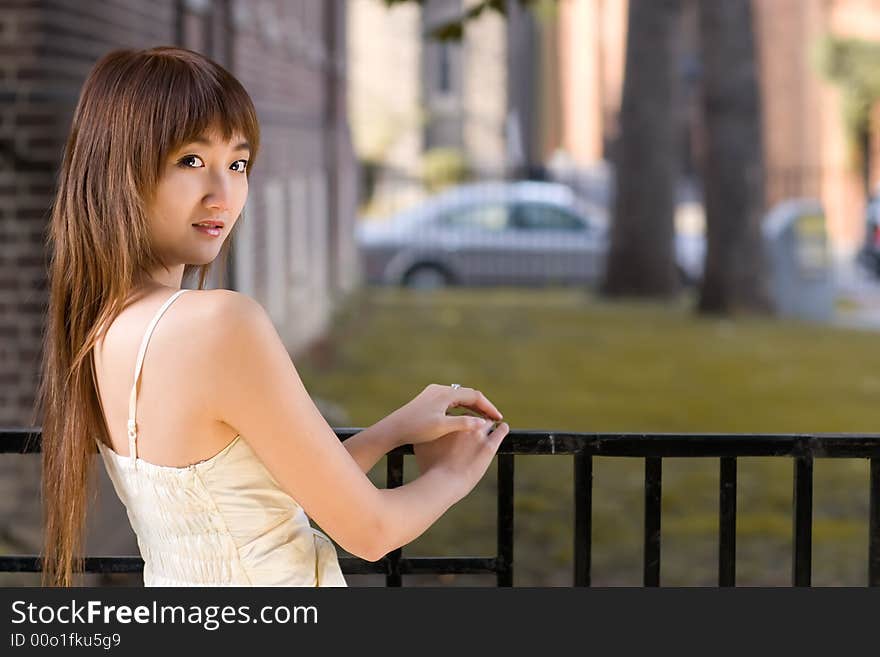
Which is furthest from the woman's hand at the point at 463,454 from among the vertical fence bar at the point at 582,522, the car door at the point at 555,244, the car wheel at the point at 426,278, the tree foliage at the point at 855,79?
the tree foliage at the point at 855,79

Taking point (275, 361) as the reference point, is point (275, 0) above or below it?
above

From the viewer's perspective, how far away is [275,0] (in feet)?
43.7

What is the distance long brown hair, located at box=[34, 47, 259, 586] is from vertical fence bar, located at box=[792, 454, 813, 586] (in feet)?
3.38

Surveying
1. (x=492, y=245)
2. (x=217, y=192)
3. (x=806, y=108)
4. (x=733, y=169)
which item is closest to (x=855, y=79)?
(x=806, y=108)

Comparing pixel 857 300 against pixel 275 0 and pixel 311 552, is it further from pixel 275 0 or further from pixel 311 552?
pixel 311 552

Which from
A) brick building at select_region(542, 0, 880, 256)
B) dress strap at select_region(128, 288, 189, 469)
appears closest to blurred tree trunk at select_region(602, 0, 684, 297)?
brick building at select_region(542, 0, 880, 256)

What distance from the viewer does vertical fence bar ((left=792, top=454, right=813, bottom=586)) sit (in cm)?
242

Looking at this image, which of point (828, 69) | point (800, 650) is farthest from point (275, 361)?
point (828, 69)

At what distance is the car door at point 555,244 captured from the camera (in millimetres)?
21000

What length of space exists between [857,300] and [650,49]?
476cm

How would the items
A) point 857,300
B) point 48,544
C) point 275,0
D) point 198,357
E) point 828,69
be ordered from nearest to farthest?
point 198,357, point 48,544, point 275,0, point 857,300, point 828,69

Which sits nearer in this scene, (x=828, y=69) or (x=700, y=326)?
(x=700, y=326)

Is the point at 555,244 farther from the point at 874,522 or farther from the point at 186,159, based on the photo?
the point at 186,159

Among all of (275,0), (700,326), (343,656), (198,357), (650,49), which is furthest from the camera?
(650,49)
